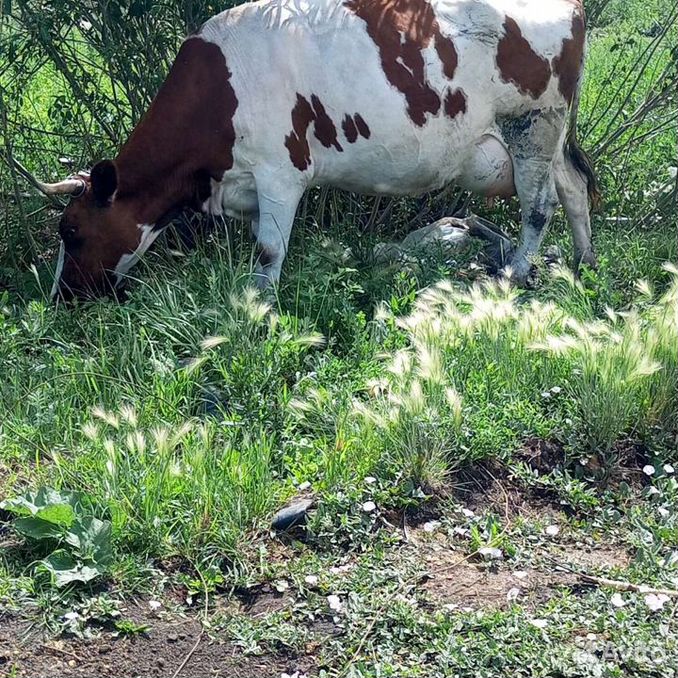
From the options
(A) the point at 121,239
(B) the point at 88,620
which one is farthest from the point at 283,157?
(B) the point at 88,620

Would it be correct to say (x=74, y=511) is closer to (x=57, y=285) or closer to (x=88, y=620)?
(x=88, y=620)

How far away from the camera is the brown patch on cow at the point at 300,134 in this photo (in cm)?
610

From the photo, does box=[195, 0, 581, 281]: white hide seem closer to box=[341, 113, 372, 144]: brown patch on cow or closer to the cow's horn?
box=[341, 113, 372, 144]: brown patch on cow

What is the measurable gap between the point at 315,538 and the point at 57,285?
2.89 m

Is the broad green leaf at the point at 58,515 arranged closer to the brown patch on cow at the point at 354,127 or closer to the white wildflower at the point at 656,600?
the white wildflower at the point at 656,600

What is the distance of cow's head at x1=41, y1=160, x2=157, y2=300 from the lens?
6207 millimetres

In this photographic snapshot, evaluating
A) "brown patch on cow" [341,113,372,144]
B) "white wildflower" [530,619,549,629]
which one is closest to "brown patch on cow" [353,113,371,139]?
"brown patch on cow" [341,113,372,144]

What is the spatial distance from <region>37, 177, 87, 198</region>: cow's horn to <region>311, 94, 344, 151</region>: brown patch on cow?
1338 millimetres

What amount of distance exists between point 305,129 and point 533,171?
145cm

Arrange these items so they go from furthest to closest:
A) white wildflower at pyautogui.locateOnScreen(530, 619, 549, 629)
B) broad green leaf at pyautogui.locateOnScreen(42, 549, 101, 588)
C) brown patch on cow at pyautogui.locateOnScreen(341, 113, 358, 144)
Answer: brown patch on cow at pyautogui.locateOnScreen(341, 113, 358, 144)
broad green leaf at pyautogui.locateOnScreen(42, 549, 101, 588)
white wildflower at pyautogui.locateOnScreen(530, 619, 549, 629)

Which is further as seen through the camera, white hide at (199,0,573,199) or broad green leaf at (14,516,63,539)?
white hide at (199,0,573,199)

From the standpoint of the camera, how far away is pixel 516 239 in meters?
7.43

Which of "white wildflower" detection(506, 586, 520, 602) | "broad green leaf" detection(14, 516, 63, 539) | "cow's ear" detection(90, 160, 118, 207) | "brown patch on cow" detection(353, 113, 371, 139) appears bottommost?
"white wildflower" detection(506, 586, 520, 602)

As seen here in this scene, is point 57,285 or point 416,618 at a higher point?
point 57,285
